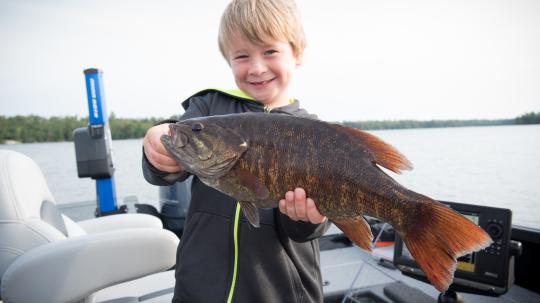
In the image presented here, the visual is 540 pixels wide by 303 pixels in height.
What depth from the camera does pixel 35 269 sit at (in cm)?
204

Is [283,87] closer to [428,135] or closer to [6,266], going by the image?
[6,266]

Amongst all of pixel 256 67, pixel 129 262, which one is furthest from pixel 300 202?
pixel 129 262

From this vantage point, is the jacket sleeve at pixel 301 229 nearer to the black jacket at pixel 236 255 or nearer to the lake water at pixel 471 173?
the black jacket at pixel 236 255

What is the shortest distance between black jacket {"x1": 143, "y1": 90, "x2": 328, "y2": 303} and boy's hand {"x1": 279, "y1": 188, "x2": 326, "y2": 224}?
205 millimetres

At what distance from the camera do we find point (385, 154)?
172cm

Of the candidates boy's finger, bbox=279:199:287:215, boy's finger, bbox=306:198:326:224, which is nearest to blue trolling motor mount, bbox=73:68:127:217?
boy's finger, bbox=279:199:287:215

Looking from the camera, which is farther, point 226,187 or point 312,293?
point 312,293

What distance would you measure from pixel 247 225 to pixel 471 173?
5290 millimetres

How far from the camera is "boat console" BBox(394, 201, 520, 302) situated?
9.16 feet

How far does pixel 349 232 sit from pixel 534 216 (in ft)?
11.5

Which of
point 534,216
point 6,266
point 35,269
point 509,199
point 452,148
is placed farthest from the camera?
point 452,148

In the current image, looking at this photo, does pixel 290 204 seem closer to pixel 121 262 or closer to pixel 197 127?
pixel 197 127

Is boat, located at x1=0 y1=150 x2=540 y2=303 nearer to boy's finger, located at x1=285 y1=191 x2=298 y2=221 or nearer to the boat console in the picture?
the boat console

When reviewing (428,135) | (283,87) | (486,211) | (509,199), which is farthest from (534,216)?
(428,135)
